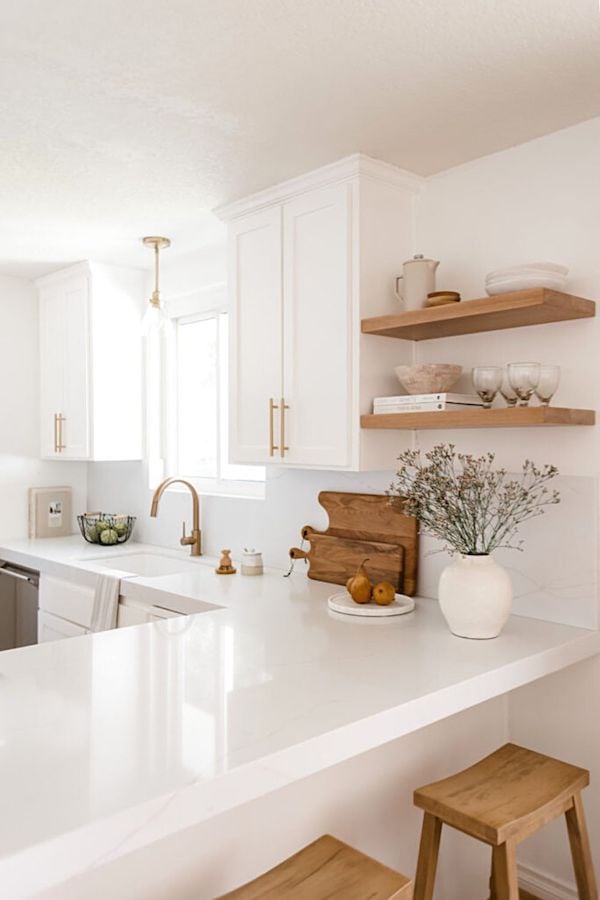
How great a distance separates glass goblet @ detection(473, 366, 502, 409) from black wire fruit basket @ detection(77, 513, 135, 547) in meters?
2.32

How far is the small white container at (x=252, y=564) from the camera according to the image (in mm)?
Result: 2971

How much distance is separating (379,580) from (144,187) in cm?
163

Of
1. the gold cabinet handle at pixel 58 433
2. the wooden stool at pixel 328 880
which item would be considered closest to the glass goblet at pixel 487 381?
the wooden stool at pixel 328 880

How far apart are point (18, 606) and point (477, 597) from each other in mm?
2461

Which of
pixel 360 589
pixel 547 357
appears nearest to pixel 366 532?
pixel 360 589

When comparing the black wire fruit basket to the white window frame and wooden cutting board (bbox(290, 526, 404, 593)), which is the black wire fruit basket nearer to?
the white window frame

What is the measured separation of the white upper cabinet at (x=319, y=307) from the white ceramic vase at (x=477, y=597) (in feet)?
1.84

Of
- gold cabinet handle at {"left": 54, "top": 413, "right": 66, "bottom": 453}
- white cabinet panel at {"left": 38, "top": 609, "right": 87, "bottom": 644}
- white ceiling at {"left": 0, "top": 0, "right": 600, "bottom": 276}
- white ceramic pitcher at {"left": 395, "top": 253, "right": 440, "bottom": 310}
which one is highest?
white ceiling at {"left": 0, "top": 0, "right": 600, "bottom": 276}

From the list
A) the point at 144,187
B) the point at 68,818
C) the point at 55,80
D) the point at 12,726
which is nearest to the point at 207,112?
the point at 55,80

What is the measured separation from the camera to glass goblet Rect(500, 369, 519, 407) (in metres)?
2.12

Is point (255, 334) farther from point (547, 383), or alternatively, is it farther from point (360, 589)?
point (547, 383)

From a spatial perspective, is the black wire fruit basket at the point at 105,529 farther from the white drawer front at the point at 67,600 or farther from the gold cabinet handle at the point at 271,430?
the gold cabinet handle at the point at 271,430

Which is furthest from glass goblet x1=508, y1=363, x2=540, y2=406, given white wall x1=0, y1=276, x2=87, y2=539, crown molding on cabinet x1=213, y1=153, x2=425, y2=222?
white wall x1=0, y1=276, x2=87, y2=539

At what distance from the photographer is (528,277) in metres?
2.05
